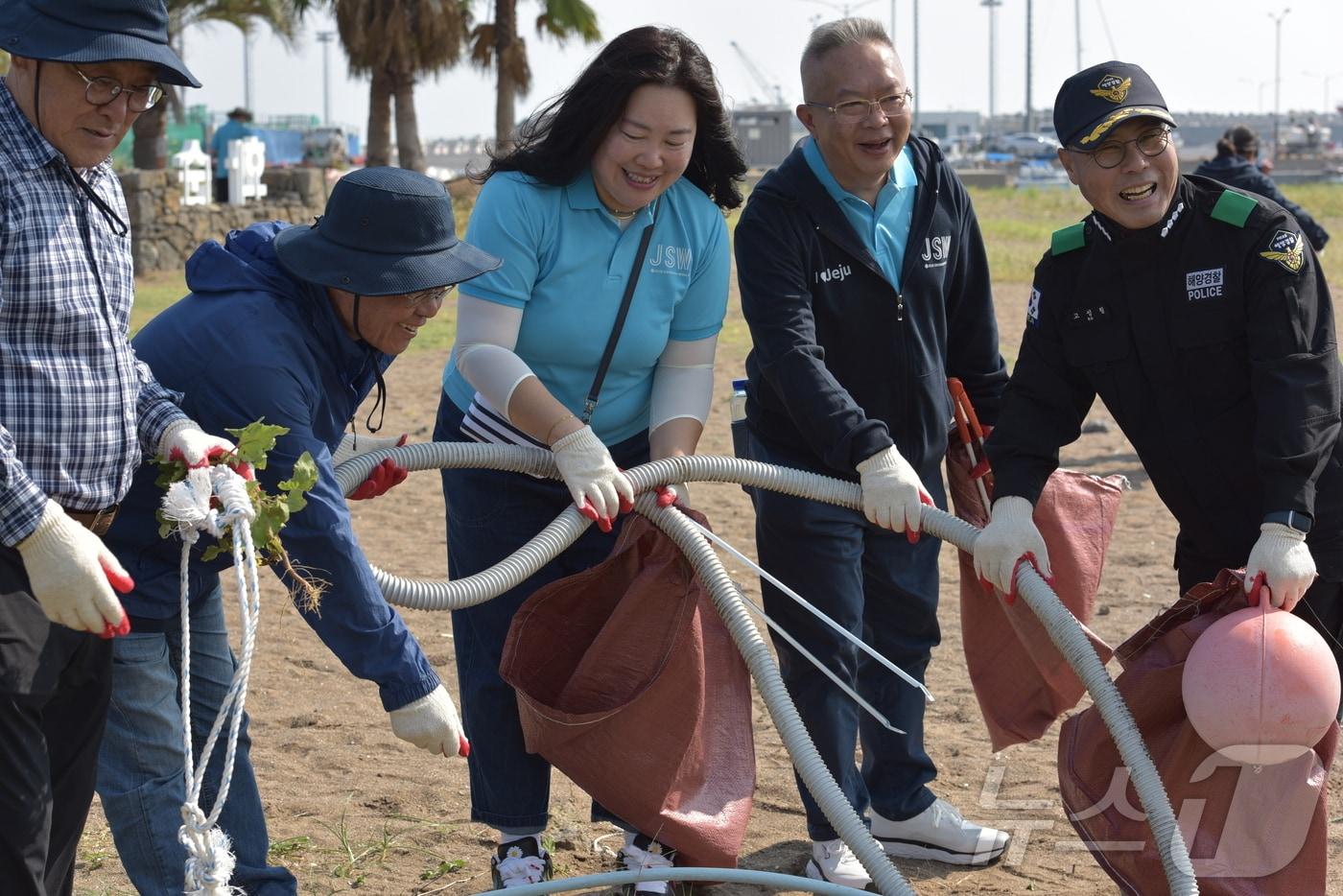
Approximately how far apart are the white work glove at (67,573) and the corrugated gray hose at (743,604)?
744 millimetres

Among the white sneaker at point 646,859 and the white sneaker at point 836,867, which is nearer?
the white sneaker at point 646,859

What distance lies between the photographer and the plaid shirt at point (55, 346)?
236cm

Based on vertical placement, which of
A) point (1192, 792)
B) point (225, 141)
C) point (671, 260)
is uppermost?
point (225, 141)

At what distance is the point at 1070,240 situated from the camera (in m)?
3.29

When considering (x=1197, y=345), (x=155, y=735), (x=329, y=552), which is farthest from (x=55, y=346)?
(x=1197, y=345)

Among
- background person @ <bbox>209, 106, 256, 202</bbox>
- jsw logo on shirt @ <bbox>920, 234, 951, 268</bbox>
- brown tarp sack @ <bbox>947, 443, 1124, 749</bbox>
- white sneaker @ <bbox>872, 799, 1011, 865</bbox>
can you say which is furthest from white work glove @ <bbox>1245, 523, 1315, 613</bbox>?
background person @ <bbox>209, 106, 256, 202</bbox>

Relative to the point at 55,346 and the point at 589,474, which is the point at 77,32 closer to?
the point at 55,346

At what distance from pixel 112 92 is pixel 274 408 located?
58 centimetres

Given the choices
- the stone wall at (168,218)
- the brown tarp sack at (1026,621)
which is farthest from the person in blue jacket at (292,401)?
the stone wall at (168,218)

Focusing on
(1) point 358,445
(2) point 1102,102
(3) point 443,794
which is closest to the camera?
(2) point 1102,102

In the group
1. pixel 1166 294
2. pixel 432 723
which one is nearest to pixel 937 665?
pixel 1166 294

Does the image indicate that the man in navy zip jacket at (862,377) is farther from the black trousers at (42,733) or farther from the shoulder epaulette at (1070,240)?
the black trousers at (42,733)

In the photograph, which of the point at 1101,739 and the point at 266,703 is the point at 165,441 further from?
the point at 266,703

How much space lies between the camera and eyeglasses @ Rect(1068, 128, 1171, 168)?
10.1 feet
